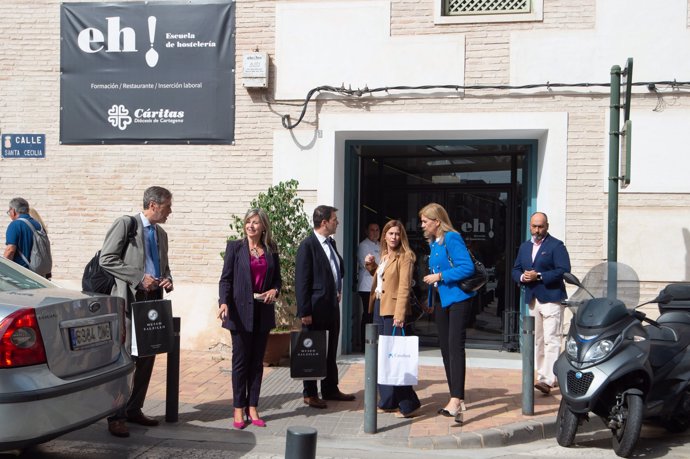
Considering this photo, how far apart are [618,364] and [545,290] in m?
2.24

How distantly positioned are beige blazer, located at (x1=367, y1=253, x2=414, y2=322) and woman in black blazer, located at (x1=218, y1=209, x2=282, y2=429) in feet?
3.27

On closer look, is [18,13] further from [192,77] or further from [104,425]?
[104,425]

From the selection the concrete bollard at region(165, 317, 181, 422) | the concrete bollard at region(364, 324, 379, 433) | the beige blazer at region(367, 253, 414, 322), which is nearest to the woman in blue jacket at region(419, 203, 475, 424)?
the beige blazer at region(367, 253, 414, 322)

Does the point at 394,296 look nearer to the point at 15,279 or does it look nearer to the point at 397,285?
the point at 397,285

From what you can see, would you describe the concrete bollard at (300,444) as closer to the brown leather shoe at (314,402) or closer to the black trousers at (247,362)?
the black trousers at (247,362)

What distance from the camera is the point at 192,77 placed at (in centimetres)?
943

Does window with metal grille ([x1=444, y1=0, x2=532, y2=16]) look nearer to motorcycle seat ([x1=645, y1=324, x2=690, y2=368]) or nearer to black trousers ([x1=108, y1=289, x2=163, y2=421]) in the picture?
motorcycle seat ([x1=645, y1=324, x2=690, y2=368])

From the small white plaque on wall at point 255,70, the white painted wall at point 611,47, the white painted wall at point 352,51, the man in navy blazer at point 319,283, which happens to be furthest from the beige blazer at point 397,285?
the small white plaque on wall at point 255,70

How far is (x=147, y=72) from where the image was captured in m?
9.53

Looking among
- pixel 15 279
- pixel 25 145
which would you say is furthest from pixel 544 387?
pixel 25 145

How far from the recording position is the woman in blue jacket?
6129mm

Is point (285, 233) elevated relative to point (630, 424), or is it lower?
elevated

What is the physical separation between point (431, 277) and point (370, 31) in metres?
4.11

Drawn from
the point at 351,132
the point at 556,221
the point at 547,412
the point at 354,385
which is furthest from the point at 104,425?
the point at 556,221
